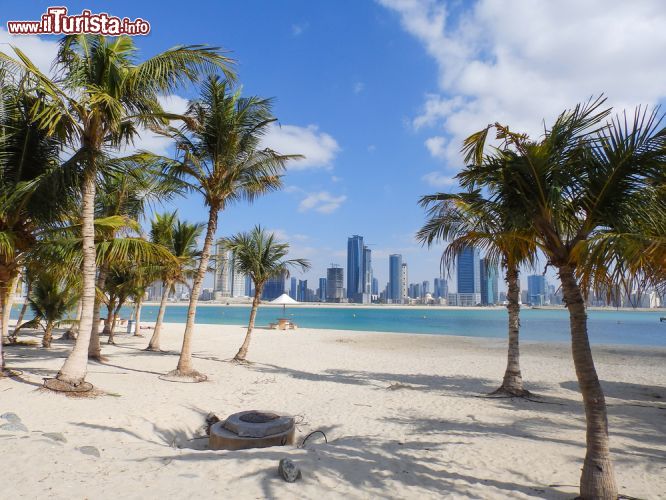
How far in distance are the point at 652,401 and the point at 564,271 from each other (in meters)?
7.80

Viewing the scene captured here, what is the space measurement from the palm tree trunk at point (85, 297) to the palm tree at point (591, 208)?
7420 mm

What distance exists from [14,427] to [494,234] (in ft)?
23.3

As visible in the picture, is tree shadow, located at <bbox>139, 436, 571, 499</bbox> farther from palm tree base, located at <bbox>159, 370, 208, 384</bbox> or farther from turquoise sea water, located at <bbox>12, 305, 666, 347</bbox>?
turquoise sea water, located at <bbox>12, 305, 666, 347</bbox>

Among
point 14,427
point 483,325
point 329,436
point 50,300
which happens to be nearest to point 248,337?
point 50,300

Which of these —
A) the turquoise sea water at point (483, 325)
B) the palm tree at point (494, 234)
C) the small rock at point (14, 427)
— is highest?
the palm tree at point (494, 234)

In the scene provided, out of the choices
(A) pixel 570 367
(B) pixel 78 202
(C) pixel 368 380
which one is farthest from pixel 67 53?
(A) pixel 570 367

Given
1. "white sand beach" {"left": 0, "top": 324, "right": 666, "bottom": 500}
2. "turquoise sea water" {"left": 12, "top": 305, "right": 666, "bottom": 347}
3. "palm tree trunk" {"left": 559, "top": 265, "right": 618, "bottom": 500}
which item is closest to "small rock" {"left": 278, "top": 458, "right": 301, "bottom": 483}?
"white sand beach" {"left": 0, "top": 324, "right": 666, "bottom": 500}

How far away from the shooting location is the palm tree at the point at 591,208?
395 centimetres

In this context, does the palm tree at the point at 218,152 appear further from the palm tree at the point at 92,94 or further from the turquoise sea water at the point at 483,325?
the turquoise sea water at the point at 483,325

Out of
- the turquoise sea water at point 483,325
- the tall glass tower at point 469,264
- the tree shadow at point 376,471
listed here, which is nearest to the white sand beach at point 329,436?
the tree shadow at point 376,471

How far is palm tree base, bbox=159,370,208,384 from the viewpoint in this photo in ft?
33.4

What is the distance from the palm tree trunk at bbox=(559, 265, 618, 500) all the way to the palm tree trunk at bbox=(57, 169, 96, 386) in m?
8.15

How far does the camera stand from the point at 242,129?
1079cm

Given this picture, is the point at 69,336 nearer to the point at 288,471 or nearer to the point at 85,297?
the point at 85,297
